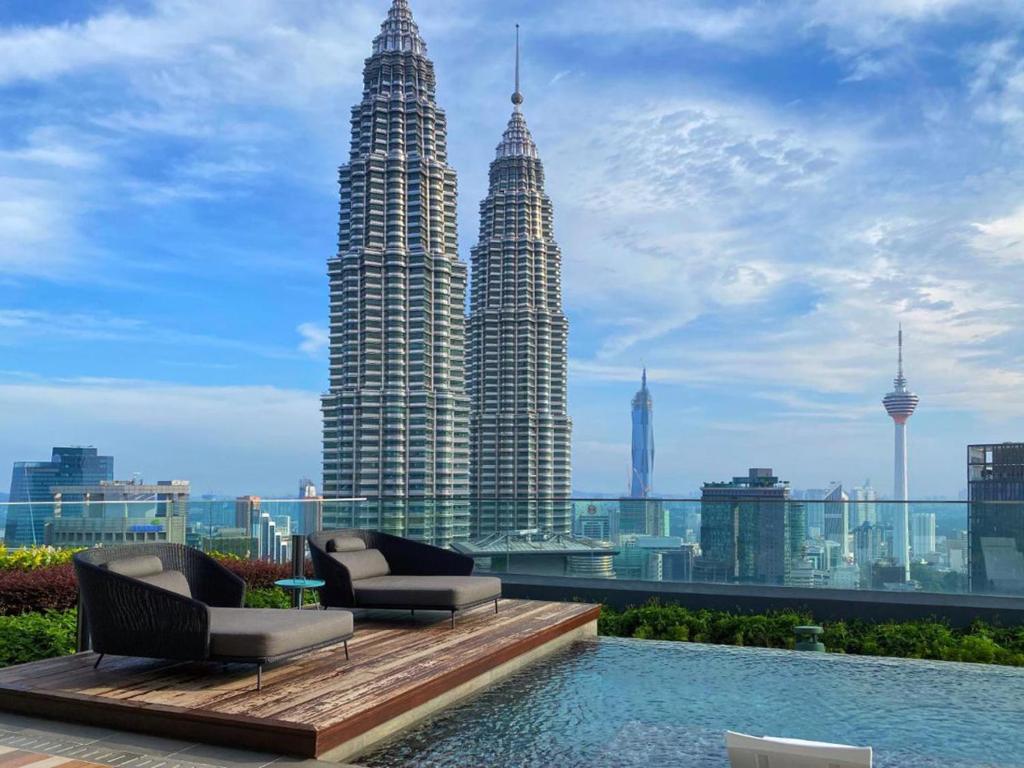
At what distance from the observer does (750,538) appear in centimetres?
896

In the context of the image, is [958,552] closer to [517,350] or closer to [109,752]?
[109,752]

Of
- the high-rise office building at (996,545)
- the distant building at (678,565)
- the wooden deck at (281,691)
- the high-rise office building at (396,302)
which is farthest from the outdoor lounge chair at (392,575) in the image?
the high-rise office building at (396,302)

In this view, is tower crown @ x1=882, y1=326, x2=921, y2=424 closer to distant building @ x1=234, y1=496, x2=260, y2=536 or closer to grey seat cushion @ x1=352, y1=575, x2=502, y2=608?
distant building @ x1=234, y1=496, x2=260, y2=536

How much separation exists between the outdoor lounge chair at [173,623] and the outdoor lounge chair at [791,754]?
251 cm

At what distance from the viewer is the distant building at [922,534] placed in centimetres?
830

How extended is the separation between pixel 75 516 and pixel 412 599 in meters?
4.83

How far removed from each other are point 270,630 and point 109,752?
3.08 ft

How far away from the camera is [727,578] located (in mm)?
8859

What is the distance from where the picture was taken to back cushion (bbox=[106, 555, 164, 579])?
5.07 m

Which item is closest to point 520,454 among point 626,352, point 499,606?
point 626,352

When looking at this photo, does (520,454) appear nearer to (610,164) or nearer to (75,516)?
(610,164)

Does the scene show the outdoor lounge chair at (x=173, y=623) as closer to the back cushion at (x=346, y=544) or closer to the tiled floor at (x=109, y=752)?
the tiled floor at (x=109, y=752)

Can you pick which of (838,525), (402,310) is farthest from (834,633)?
(402,310)

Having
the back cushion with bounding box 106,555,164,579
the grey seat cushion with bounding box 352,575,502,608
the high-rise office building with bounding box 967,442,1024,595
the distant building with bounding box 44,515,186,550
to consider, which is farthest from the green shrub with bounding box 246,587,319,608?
the high-rise office building with bounding box 967,442,1024,595
